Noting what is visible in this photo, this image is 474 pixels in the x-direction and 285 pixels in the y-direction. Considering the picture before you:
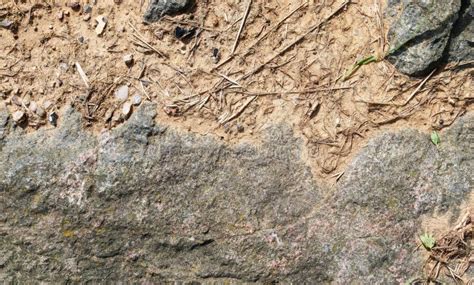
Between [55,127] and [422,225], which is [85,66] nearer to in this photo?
[55,127]

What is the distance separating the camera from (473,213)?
3.44 m

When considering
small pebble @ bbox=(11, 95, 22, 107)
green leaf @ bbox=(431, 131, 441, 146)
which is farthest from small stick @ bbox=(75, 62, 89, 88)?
green leaf @ bbox=(431, 131, 441, 146)

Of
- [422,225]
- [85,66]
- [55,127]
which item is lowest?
[422,225]

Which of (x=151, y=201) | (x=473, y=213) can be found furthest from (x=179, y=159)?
(x=473, y=213)

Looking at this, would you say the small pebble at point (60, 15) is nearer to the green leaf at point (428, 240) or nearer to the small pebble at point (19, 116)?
the small pebble at point (19, 116)

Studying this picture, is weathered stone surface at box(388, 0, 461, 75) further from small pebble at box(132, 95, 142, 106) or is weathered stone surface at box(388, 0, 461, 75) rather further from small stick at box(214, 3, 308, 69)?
small pebble at box(132, 95, 142, 106)

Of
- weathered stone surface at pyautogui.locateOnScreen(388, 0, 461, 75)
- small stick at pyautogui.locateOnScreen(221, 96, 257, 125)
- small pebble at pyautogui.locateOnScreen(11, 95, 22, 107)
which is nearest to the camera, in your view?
weathered stone surface at pyautogui.locateOnScreen(388, 0, 461, 75)

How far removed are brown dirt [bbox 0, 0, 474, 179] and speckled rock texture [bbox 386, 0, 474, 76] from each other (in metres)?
0.07

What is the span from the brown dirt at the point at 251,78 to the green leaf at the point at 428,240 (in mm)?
607

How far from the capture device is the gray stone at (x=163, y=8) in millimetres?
3553

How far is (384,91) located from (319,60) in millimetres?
414

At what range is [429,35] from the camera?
3.42 meters

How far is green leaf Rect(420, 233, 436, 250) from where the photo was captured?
3432mm

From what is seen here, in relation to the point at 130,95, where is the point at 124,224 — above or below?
below
